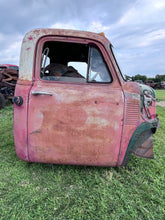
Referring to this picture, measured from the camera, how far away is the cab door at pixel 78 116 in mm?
1683

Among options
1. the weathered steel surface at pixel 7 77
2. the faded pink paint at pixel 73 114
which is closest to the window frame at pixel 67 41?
the faded pink paint at pixel 73 114

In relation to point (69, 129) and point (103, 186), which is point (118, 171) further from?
point (69, 129)

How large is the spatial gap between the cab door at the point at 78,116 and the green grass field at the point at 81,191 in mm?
283

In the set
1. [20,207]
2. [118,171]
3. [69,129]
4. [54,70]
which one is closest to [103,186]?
[118,171]

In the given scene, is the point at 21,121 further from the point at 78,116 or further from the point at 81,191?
the point at 81,191

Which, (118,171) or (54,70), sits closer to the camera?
(118,171)

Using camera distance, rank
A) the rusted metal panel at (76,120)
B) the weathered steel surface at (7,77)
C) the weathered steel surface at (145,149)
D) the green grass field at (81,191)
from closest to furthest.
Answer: the green grass field at (81,191)
the rusted metal panel at (76,120)
the weathered steel surface at (145,149)
the weathered steel surface at (7,77)

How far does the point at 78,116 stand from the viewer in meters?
1.69

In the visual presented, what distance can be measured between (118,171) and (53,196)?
99 cm

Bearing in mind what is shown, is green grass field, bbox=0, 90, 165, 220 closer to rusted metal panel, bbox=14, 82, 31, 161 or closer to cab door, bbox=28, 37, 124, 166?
cab door, bbox=28, 37, 124, 166

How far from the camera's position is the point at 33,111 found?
1.70 meters

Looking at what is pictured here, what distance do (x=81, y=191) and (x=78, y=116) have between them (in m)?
0.92

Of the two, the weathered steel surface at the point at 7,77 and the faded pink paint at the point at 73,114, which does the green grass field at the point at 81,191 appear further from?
the weathered steel surface at the point at 7,77

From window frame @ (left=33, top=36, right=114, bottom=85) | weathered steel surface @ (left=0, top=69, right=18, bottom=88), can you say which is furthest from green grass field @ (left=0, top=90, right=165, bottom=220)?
weathered steel surface @ (left=0, top=69, right=18, bottom=88)
